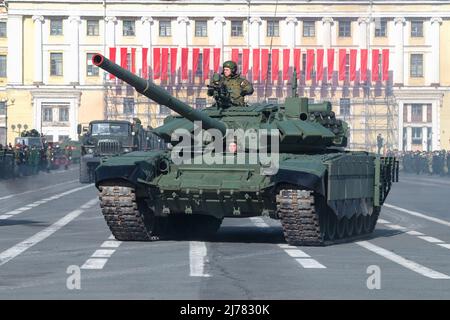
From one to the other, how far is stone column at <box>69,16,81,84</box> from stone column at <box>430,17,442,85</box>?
33.7 m

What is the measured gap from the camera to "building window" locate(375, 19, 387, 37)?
470 feet

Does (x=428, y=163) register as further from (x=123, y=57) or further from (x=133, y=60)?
(x=133, y=60)

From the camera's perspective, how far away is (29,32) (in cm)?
14775

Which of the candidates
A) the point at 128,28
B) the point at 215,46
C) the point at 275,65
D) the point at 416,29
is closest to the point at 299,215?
the point at 275,65

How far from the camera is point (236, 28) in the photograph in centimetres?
14800

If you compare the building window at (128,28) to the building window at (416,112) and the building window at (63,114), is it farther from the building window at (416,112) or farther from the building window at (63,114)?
the building window at (416,112)

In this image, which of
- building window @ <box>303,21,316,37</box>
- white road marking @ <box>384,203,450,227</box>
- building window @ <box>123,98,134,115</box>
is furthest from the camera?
building window @ <box>303,21,316,37</box>

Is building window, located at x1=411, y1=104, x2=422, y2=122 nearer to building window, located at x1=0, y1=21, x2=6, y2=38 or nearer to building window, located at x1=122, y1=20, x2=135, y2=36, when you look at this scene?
building window, located at x1=122, y1=20, x2=135, y2=36

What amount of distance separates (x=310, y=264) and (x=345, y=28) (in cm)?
12272

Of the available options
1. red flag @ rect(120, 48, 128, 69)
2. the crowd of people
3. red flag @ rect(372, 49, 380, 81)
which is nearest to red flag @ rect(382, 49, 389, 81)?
red flag @ rect(372, 49, 380, 81)

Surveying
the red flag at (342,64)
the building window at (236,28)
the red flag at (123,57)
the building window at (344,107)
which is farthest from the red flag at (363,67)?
the red flag at (123,57)

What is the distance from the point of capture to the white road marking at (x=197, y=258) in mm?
18969

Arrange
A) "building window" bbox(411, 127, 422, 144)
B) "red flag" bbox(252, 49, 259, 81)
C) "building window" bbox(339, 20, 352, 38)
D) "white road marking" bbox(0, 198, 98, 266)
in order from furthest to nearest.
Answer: "building window" bbox(339, 20, 352, 38)
"building window" bbox(411, 127, 422, 144)
"red flag" bbox(252, 49, 259, 81)
"white road marking" bbox(0, 198, 98, 266)

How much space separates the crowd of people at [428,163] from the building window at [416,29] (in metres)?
38.5
